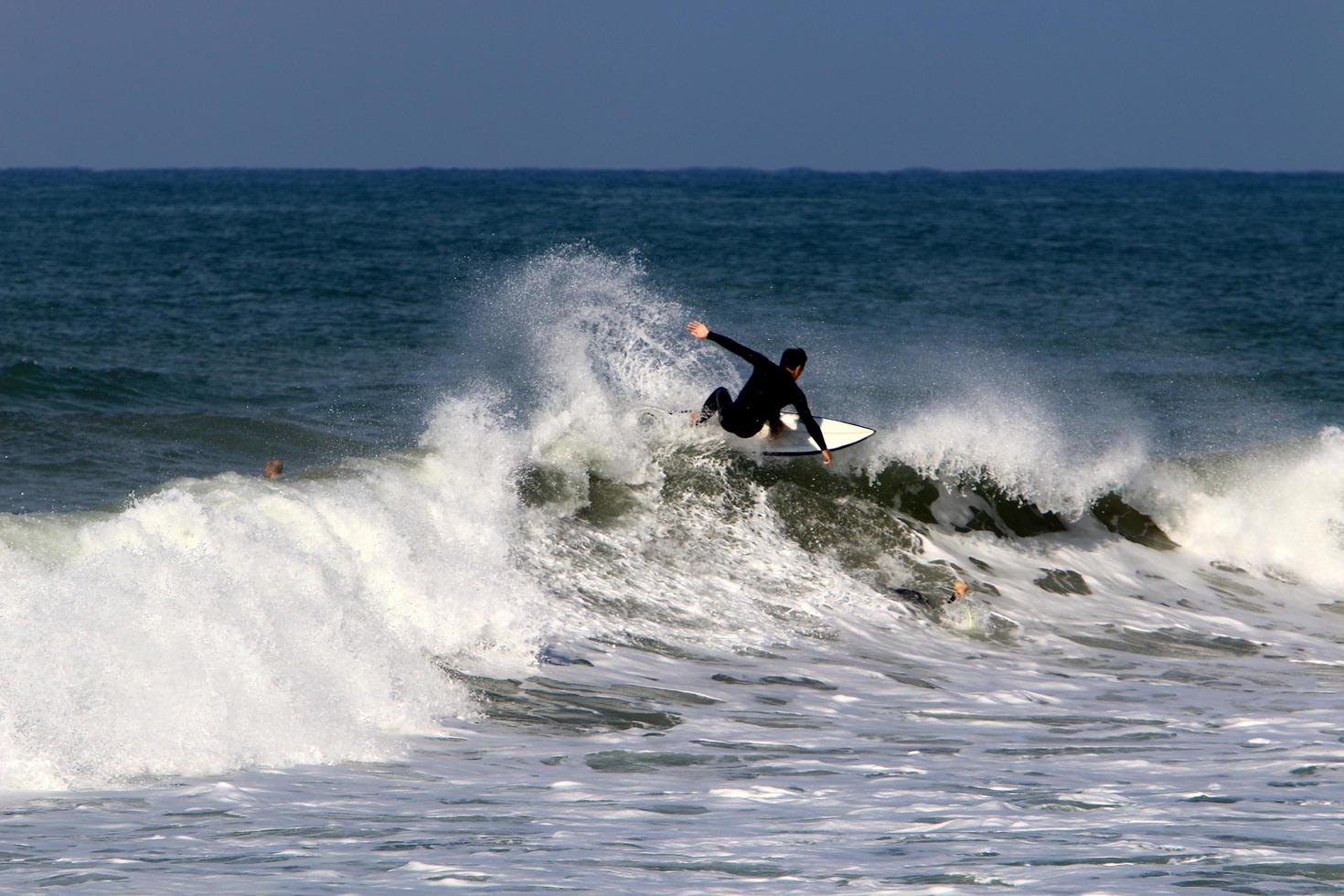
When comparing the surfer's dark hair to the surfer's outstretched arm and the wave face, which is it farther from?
the wave face

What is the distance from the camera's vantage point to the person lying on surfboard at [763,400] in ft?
39.0

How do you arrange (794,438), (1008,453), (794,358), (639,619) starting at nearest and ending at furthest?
(639,619) → (794,358) → (794,438) → (1008,453)

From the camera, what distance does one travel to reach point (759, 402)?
12414 millimetres

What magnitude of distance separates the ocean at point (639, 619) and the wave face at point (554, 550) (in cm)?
4

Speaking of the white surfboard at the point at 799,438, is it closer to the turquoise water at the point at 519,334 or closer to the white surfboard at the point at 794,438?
the white surfboard at the point at 794,438

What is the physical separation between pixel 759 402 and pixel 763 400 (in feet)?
0.16

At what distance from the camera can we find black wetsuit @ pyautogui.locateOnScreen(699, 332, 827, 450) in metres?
12.0

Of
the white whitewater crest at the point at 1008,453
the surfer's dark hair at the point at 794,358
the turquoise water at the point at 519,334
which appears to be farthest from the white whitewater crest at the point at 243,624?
the white whitewater crest at the point at 1008,453

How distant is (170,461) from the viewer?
49.9ft

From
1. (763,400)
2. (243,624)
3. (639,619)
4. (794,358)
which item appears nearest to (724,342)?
(794,358)

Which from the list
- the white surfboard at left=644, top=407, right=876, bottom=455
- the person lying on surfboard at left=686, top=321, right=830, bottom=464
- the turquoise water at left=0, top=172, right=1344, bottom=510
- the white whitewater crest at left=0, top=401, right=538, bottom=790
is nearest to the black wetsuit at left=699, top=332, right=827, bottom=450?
the person lying on surfboard at left=686, top=321, right=830, bottom=464

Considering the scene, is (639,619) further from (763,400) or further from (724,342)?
(763,400)

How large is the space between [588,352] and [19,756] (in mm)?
8348

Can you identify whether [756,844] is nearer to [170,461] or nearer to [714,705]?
[714,705]
